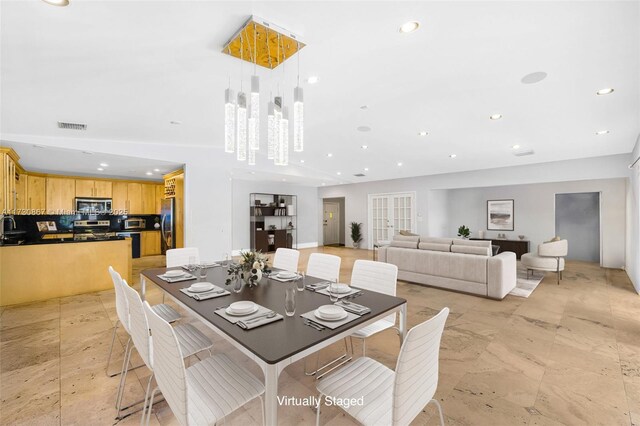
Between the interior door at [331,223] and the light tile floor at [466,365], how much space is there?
7589mm

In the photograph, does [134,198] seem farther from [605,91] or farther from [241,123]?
[605,91]

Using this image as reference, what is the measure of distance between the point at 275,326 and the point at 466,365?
197cm

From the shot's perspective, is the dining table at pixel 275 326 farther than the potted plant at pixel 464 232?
No

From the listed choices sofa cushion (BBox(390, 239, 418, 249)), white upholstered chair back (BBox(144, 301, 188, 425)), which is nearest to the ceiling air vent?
white upholstered chair back (BBox(144, 301, 188, 425))

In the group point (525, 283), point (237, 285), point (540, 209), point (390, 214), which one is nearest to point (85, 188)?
point (237, 285)

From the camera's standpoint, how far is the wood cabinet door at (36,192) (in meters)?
6.44

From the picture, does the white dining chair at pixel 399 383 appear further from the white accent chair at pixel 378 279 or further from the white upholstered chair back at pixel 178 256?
the white upholstered chair back at pixel 178 256

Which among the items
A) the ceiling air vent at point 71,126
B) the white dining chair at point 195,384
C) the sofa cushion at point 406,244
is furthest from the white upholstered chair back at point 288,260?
the ceiling air vent at point 71,126

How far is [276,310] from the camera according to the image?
5.84 feet

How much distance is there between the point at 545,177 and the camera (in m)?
6.60

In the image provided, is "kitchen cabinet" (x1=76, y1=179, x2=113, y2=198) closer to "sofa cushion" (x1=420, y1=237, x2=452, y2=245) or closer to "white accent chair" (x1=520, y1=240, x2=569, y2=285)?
"sofa cushion" (x1=420, y1=237, x2=452, y2=245)

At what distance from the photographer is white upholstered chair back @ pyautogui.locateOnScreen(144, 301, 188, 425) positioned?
3.85ft

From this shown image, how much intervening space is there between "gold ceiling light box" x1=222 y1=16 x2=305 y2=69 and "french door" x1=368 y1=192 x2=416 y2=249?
732cm

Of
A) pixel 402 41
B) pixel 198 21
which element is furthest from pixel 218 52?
pixel 402 41
